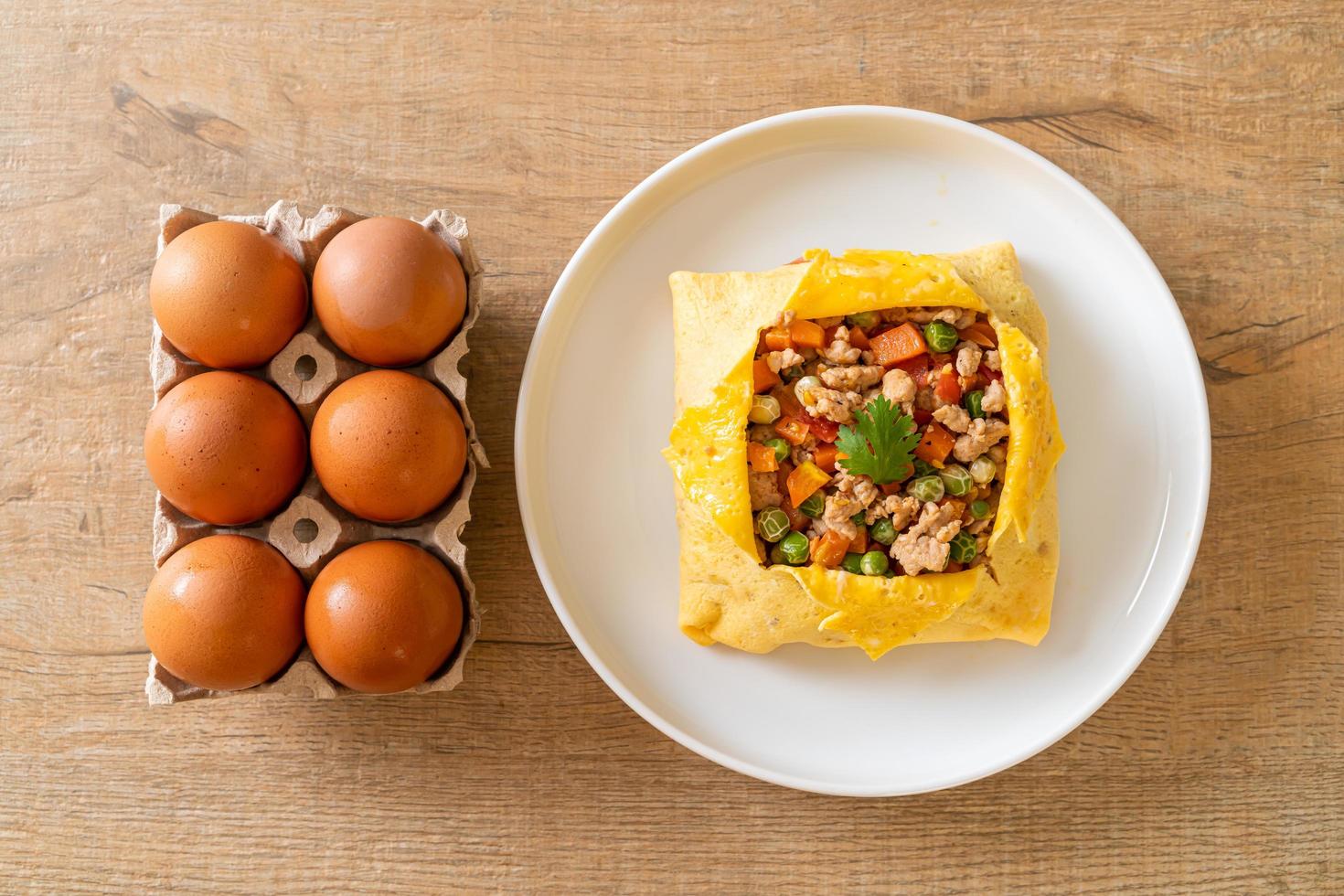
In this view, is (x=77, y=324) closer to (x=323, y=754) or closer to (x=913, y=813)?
(x=323, y=754)

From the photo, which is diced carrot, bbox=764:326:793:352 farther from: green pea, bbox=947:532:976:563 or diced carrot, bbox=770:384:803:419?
green pea, bbox=947:532:976:563

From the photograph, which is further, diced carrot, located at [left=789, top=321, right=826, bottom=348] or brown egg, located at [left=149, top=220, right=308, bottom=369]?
diced carrot, located at [left=789, top=321, right=826, bottom=348]

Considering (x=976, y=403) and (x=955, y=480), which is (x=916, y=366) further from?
(x=955, y=480)

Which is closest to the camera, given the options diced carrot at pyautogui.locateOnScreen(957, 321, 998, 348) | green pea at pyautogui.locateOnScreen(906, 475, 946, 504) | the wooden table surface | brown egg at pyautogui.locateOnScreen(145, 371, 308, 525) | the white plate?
brown egg at pyautogui.locateOnScreen(145, 371, 308, 525)

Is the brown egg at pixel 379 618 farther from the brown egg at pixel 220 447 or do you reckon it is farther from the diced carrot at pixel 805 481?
the diced carrot at pixel 805 481

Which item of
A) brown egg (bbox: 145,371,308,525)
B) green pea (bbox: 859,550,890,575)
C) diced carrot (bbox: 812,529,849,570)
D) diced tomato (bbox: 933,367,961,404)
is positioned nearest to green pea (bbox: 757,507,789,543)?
diced carrot (bbox: 812,529,849,570)

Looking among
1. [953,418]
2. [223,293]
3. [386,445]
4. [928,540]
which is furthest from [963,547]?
[223,293]

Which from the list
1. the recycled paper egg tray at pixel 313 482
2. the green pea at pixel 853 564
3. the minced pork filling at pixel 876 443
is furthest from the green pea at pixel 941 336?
the recycled paper egg tray at pixel 313 482
